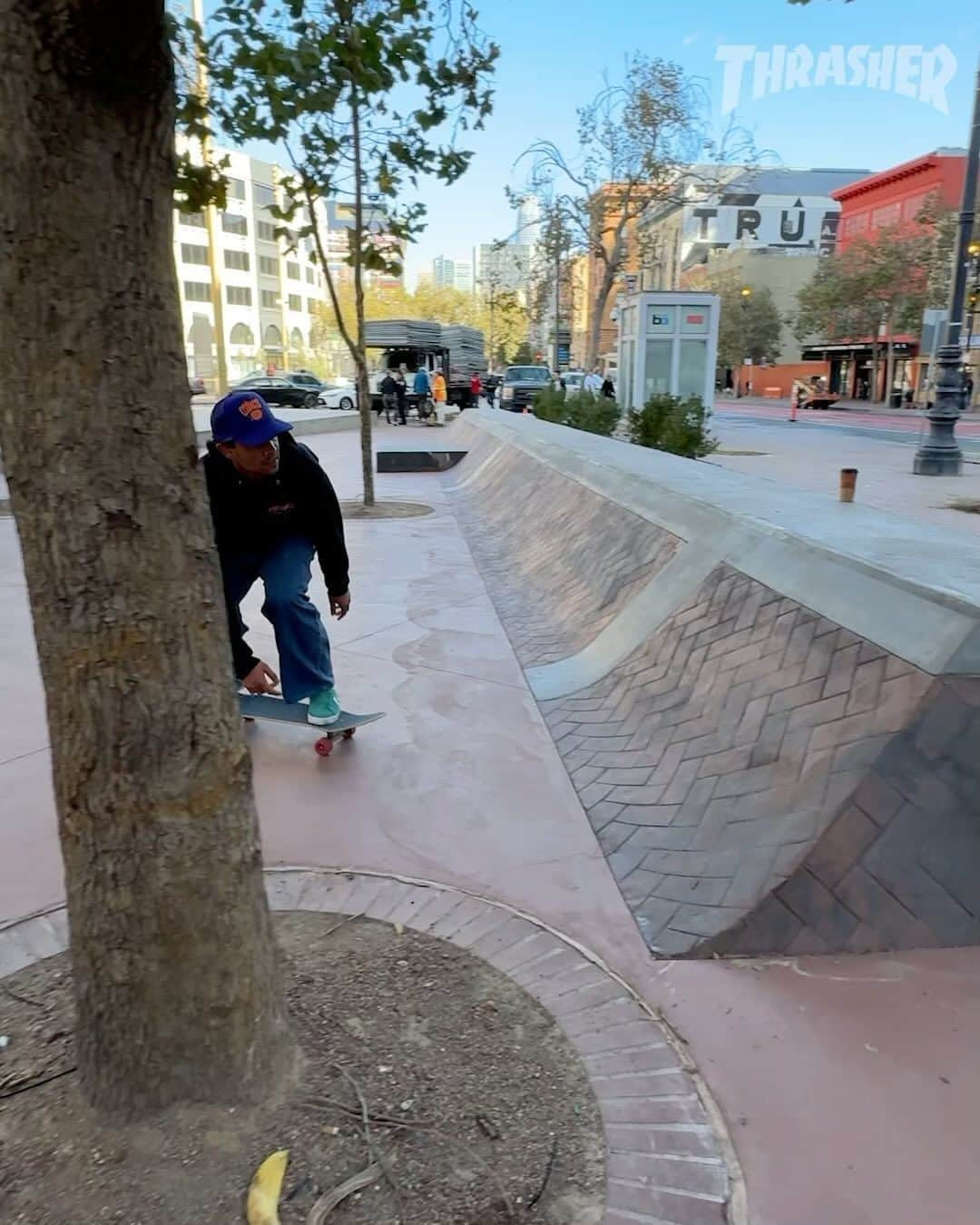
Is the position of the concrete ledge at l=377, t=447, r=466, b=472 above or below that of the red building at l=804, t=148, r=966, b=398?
below

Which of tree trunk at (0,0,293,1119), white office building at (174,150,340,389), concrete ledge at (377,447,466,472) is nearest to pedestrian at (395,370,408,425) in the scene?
concrete ledge at (377,447,466,472)

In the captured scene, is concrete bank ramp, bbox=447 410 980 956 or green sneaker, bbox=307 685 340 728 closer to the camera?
concrete bank ramp, bbox=447 410 980 956

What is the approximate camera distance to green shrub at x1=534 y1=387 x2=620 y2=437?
55.3ft

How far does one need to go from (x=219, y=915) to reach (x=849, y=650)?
2280 millimetres

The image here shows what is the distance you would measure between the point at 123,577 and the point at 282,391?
1543 inches

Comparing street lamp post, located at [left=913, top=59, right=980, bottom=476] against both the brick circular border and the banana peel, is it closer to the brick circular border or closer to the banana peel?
the brick circular border

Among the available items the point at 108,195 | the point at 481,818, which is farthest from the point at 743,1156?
the point at 108,195

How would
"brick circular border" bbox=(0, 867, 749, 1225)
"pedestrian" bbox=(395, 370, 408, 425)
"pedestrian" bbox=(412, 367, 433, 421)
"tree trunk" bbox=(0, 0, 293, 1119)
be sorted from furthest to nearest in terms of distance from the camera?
"pedestrian" bbox=(395, 370, 408, 425)
"pedestrian" bbox=(412, 367, 433, 421)
"brick circular border" bbox=(0, 867, 749, 1225)
"tree trunk" bbox=(0, 0, 293, 1119)

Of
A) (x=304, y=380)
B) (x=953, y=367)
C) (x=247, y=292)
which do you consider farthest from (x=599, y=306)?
(x=247, y=292)

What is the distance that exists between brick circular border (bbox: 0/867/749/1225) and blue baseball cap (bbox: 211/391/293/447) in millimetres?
1570

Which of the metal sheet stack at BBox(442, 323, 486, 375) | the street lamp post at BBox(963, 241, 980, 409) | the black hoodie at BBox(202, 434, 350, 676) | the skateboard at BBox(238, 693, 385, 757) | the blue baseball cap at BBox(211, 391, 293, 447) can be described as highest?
the street lamp post at BBox(963, 241, 980, 409)

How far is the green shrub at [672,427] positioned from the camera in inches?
528

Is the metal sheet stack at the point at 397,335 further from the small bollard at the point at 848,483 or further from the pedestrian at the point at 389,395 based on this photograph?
the small bollard at the point at 848,483

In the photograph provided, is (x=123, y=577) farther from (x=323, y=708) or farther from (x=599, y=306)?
(x=599, y=306)
